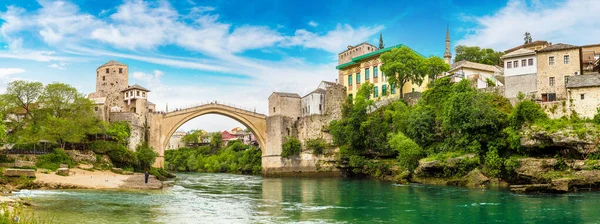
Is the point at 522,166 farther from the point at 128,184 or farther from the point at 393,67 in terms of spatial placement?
the point at 128,184

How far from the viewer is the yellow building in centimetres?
5375

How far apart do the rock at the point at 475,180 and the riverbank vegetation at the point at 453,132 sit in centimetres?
67

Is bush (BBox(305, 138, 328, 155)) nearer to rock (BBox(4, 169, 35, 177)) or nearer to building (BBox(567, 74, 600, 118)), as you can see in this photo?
building (BBox(567, 74, 600, 118))

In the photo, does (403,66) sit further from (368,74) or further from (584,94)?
(584,94)

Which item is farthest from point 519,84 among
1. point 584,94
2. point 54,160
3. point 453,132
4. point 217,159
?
point 217,159

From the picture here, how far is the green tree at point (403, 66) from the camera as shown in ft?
159

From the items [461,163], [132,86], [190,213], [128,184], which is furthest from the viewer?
[132,86]

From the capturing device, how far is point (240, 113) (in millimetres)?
57844

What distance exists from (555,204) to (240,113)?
125 feet

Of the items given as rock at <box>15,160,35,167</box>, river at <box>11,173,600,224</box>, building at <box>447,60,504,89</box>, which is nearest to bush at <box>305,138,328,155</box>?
building at <box>447,60,504,89</box>

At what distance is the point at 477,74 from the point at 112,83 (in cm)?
3588

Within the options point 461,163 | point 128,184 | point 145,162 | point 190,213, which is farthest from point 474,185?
point 145,162

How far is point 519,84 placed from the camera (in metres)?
40.6

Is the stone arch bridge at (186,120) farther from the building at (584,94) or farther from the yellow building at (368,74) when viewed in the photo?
the building at (584,94)
